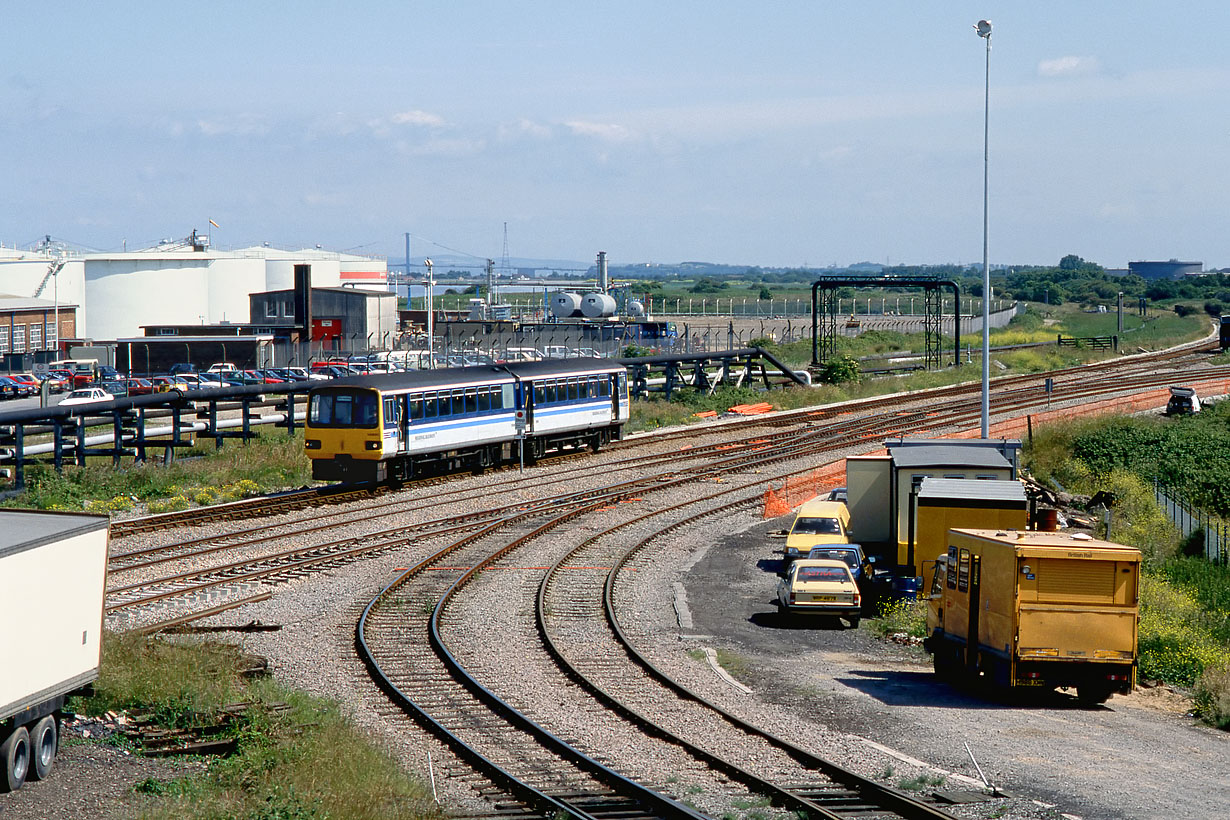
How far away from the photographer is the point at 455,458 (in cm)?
3784

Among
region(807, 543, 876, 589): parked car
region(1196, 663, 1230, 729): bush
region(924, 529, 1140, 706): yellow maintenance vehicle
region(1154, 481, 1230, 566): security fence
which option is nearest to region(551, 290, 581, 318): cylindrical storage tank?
region(1154, 481, 1230, 566): security fence

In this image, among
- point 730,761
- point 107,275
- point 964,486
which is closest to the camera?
point 730,761

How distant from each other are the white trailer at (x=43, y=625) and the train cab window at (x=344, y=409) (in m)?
20.3

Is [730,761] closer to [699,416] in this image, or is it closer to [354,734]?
[354,734]

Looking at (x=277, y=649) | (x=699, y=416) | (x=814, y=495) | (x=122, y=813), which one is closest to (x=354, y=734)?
(x=122, y=813)

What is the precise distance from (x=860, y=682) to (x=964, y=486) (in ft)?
22.9

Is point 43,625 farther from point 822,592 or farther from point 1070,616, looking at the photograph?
point 822,592

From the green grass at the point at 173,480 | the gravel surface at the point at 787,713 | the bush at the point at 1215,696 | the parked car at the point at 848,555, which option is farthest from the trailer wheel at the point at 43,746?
the green grass at the point at 173,480

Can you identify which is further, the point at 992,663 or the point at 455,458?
the point at 455,458

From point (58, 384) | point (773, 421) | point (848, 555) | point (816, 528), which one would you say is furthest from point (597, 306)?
point (848, 555)

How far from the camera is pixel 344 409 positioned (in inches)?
1326

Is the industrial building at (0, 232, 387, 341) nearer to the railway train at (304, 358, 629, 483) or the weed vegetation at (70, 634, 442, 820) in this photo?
the railway train at (304, 358, 629, 483)

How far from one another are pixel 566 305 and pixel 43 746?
313 feet

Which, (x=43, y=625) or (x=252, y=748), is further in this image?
(x=252, y=748)
